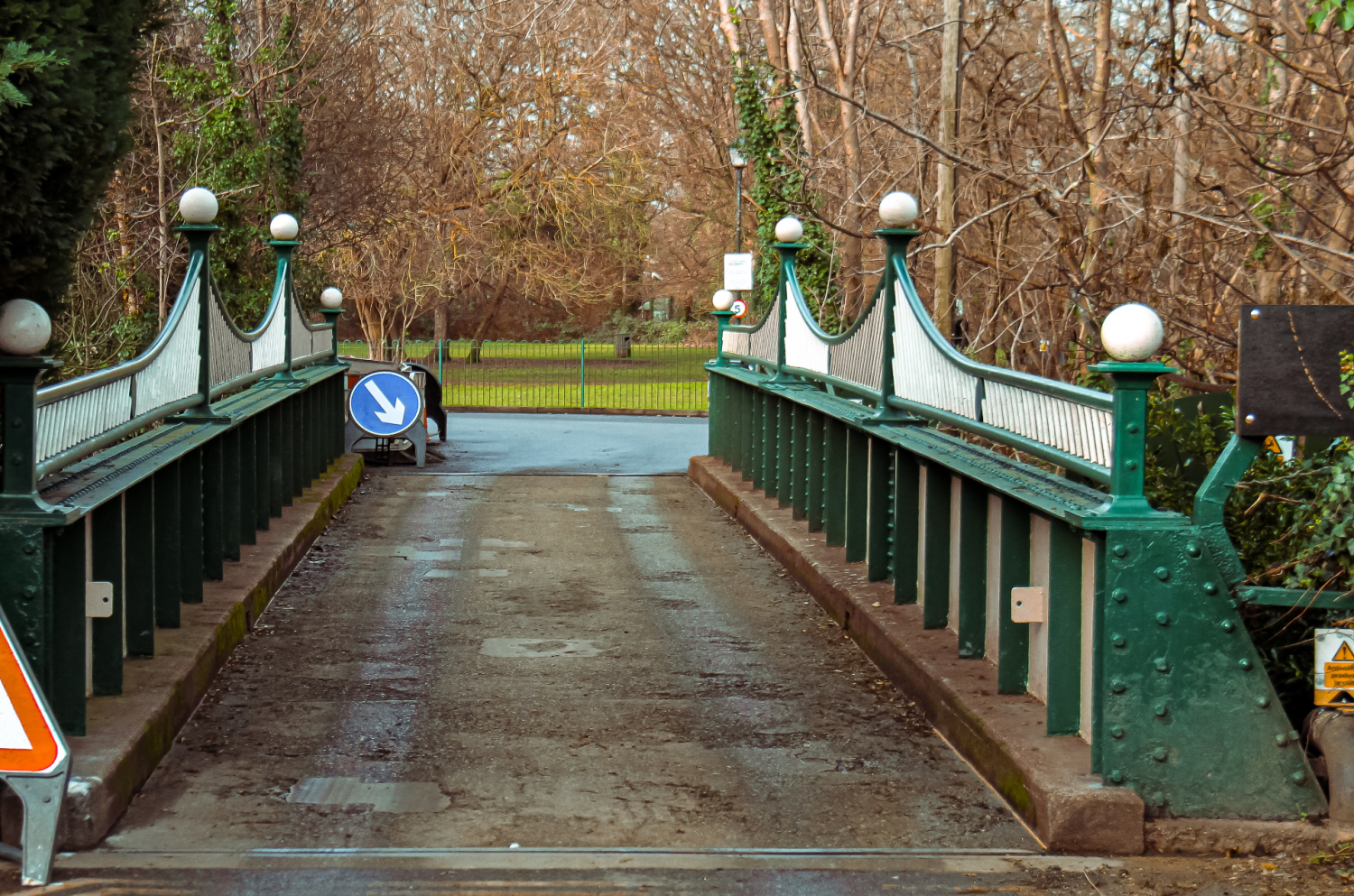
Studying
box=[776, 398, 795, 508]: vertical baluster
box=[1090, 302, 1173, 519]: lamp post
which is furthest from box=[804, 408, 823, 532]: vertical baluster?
box=[1090, 302, 1173, 519]: lamp post

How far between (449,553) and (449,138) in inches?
989

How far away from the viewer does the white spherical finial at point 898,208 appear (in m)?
7.51

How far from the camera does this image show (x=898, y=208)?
24.7 feet

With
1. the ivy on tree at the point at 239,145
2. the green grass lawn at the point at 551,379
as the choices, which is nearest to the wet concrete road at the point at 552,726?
the ivy on tree at the point at 239,145

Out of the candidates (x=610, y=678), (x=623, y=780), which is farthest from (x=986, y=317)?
(x=623, y=780)

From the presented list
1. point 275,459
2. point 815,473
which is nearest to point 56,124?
point 275,459

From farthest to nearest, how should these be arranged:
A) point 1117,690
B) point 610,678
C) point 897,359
Result: point 897,359
point 610,678
point 1117,690

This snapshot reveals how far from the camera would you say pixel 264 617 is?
8203mm

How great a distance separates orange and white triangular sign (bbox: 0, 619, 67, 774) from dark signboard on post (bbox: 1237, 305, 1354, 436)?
356 centimetres

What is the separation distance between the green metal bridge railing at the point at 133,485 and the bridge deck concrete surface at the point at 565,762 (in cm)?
48

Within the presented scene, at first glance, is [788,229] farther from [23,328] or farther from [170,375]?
[23,328]

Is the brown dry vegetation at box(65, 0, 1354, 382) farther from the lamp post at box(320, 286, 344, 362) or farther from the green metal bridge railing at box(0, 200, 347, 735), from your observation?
the green metal bridge railing at box(0, 200, 347, 735)

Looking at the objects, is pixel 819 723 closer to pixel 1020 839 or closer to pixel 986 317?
pixel 1020 839

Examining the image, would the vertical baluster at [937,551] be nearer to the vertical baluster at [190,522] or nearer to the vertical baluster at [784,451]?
the vertical baluster at [190,522]
